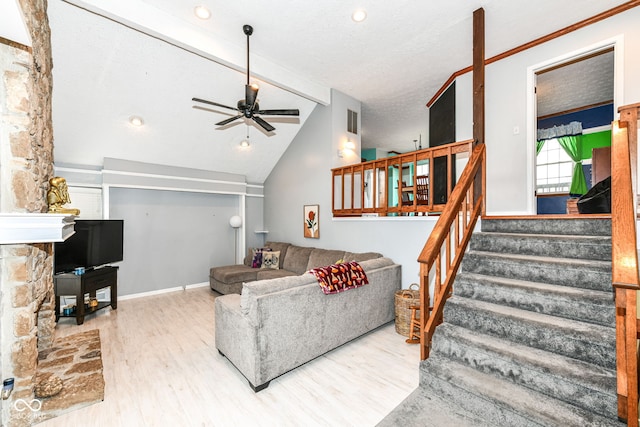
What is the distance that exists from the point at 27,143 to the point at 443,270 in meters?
4.46

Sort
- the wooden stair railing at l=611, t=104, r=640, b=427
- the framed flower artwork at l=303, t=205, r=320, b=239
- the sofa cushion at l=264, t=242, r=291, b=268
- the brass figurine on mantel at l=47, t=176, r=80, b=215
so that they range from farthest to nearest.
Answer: the sofa cushion at l=264, t=242, r=291, b=268 → the framed flower artwork at l=303, t=205, r=320, b=239 → the brass figurine on mantel at l=47, t=176, r=80, b=215 → the wooden stair railing at l=611, t=104, r=640, b=427

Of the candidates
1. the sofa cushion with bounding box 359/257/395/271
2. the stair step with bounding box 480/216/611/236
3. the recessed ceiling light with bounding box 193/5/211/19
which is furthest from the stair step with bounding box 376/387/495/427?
the recessed ceiling light with bounding box 193/5/211/19

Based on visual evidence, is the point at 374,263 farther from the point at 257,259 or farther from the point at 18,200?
the point at 18,200

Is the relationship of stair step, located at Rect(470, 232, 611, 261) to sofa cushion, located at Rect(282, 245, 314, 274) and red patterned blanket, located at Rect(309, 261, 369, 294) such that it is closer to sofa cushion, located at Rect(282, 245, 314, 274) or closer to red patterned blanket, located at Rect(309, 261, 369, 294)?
red patterned blanket, located at Rect(309, 261, 369, 294)

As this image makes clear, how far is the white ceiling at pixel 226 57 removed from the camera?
10.2 feet

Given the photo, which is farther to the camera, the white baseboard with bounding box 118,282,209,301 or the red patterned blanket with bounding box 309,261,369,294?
the white baseboard with bounding box 118,282,209,301

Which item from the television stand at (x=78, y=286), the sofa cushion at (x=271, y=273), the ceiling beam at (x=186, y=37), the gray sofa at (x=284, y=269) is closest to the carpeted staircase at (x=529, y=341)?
the gray sofa at (x=284, y=269)

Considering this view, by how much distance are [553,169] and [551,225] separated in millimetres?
4519

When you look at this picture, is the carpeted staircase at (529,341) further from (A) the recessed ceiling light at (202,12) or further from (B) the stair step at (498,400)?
(A) the recessed ceiling light at (202,12)

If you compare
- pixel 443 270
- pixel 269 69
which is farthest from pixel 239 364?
pixel 269 69

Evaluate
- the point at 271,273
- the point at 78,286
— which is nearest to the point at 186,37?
the point at 78,286

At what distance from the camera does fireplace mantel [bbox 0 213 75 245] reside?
5.77 feet

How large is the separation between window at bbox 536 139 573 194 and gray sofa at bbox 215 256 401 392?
5.60 m

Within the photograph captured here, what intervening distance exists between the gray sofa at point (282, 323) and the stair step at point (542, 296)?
1211 millimetres
